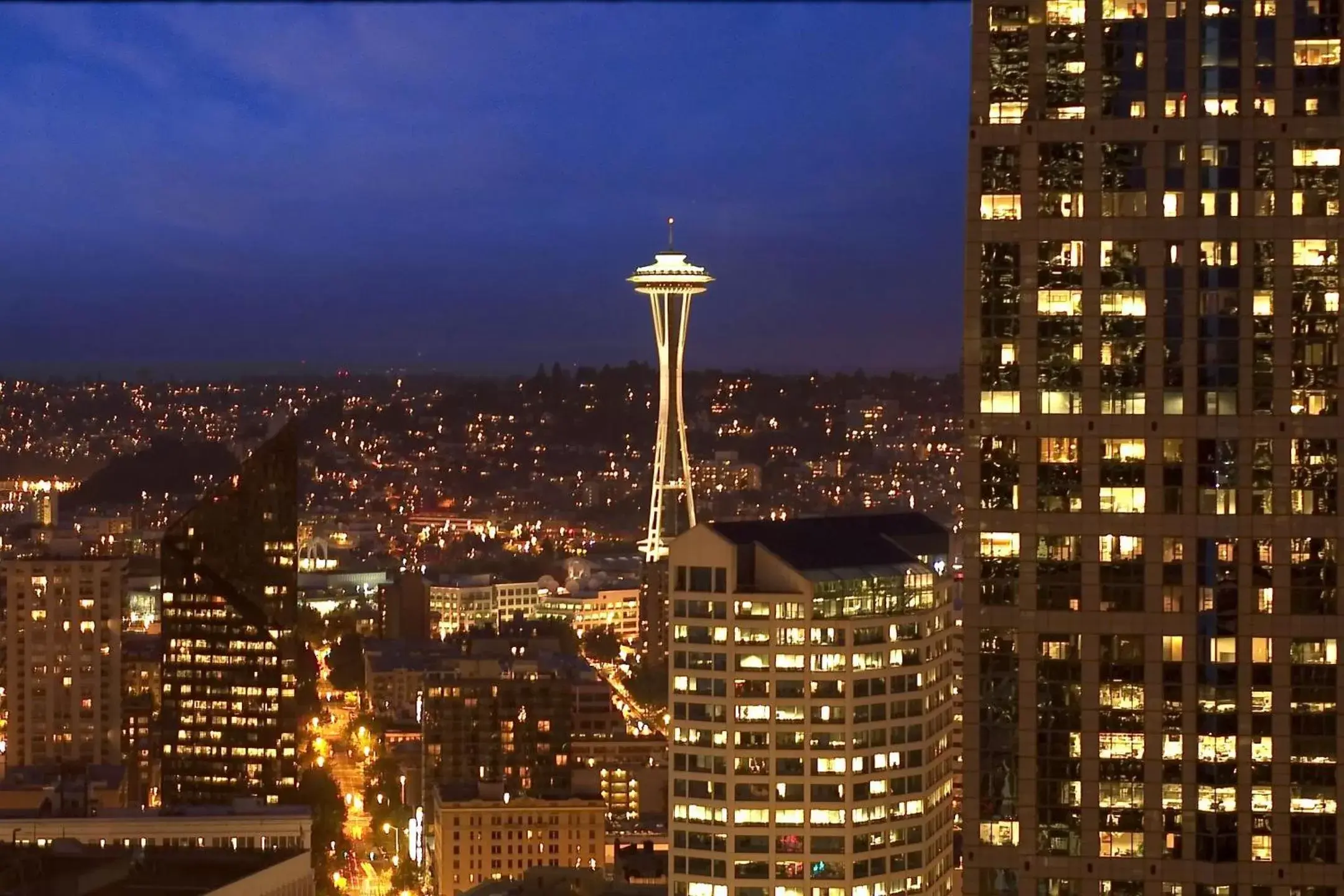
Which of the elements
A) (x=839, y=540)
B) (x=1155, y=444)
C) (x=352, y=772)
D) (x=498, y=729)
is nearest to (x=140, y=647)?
(x=352, y=772)

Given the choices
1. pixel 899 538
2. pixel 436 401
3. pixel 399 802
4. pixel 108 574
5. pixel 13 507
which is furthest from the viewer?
pixel 436 401

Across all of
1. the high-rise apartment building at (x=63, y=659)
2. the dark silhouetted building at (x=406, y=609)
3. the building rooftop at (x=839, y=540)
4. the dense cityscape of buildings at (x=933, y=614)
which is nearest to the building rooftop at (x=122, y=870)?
the dense cityscape of buildings at (x=933, y=614)

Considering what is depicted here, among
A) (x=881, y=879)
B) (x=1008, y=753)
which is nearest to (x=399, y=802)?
(x=881, y=879)

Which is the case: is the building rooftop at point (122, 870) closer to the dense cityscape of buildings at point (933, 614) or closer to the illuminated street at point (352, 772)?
the dense cityscape of buildings at point (933, 614)

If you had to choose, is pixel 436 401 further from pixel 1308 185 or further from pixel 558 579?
pixel 1308 185

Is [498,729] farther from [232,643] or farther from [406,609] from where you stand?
[406,609]

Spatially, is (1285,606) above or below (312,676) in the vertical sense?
above

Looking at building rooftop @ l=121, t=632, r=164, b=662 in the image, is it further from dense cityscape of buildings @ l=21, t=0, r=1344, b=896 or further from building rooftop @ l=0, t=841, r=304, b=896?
building rooftop @ l=0, t=841, r=304, b=896
